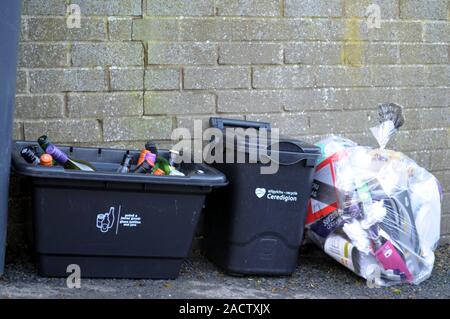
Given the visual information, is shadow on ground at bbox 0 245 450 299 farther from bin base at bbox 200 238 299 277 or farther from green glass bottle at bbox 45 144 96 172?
green glass bottle at bbox 45 144 96 172

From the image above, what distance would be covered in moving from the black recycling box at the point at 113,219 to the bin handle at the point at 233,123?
60cm

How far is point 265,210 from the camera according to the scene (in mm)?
4812

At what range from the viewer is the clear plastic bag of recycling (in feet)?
16.0

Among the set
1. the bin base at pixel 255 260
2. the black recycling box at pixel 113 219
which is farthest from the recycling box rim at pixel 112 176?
the bin base at pixel 255 260

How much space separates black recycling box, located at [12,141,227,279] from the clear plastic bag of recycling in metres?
0.82

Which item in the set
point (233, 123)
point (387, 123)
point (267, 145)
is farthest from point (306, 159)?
point (387, 123)

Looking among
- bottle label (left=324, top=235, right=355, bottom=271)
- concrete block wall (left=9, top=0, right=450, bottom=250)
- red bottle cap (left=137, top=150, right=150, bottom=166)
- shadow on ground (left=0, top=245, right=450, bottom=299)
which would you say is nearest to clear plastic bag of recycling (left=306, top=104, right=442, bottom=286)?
bottle label (left=324, top=235, right=355, bottom=271)

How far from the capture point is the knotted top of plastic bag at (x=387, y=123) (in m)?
5.22

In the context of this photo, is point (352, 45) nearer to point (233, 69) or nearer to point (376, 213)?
point (233, 69)

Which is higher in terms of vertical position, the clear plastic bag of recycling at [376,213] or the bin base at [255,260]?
the clear plastic bag of recycling at [376,213]

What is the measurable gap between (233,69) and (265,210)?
116 centimetres

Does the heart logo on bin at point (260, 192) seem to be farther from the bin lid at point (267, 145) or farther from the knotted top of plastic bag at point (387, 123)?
the knotted top of plastic bag at point (387, 123)

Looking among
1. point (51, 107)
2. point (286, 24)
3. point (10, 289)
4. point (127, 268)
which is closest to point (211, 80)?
point (286, 24)
